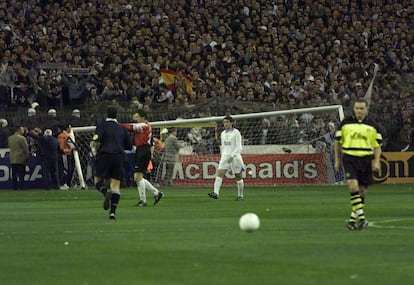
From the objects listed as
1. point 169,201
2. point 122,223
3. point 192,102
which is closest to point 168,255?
point 122,223

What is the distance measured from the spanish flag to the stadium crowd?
4.8 inches

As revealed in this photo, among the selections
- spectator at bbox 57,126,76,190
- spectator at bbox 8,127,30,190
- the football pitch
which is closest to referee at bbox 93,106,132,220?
the football pitch

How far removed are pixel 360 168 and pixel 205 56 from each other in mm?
24102

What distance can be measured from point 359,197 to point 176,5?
2705 centimetres

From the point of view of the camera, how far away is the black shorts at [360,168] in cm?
1808

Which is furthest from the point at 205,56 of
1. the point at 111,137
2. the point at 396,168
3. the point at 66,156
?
the point at 111,137

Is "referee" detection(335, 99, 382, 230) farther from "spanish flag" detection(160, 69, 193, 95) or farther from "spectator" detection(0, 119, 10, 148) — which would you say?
"spanish flag" detection(160, 69, 193, 95)

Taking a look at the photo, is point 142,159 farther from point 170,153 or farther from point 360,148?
point 170,153

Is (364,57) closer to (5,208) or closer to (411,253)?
(5,208)

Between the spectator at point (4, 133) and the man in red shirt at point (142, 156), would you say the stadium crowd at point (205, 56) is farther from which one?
the man in red shirt at point (142, 156)

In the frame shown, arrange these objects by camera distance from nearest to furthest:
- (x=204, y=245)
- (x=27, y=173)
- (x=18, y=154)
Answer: (x=204, y=245)
(x=18, y=154)
(x=27, y=173)

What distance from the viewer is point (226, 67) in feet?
136

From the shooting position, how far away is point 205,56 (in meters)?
41.8

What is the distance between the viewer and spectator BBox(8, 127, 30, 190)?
36.8 metres
